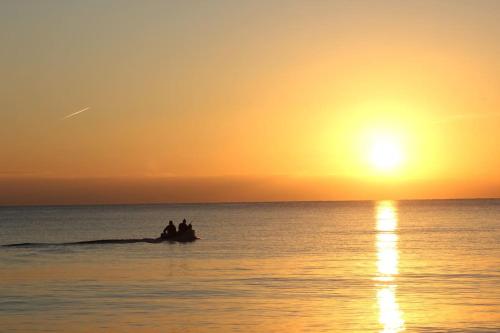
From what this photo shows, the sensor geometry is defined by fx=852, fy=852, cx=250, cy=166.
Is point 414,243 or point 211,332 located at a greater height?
point 414,243

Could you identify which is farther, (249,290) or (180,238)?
(180,238)

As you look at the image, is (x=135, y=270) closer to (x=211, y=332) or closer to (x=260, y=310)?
(x=260, y=310)

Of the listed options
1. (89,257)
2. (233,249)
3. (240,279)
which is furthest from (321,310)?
(233,249)

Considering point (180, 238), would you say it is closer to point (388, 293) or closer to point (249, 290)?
point (249, 290)

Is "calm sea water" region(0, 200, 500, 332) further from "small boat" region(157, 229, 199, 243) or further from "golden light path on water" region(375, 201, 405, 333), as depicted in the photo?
"small boat" region(157, 229, 199, 243)

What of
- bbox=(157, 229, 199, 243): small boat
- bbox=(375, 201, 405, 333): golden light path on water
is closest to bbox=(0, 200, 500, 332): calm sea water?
bbox=(375, 201, 405, 333): golden light path on water

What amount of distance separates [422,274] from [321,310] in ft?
45.4

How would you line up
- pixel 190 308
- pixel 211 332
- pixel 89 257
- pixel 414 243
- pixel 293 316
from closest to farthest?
1. pixel 211 332
2. pixel 293 316
3. pixel 190 308
4. pixel 89 257
5. pixel 414 243

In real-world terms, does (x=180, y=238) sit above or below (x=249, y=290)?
above

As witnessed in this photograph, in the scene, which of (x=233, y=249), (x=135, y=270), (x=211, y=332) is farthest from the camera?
(x=233, y=249)

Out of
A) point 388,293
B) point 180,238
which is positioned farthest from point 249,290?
point 180,238

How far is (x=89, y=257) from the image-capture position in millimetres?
51375

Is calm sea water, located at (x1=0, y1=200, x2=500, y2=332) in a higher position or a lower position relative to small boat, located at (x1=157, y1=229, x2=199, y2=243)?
lower

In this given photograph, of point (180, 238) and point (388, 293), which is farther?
point (180, 238)
